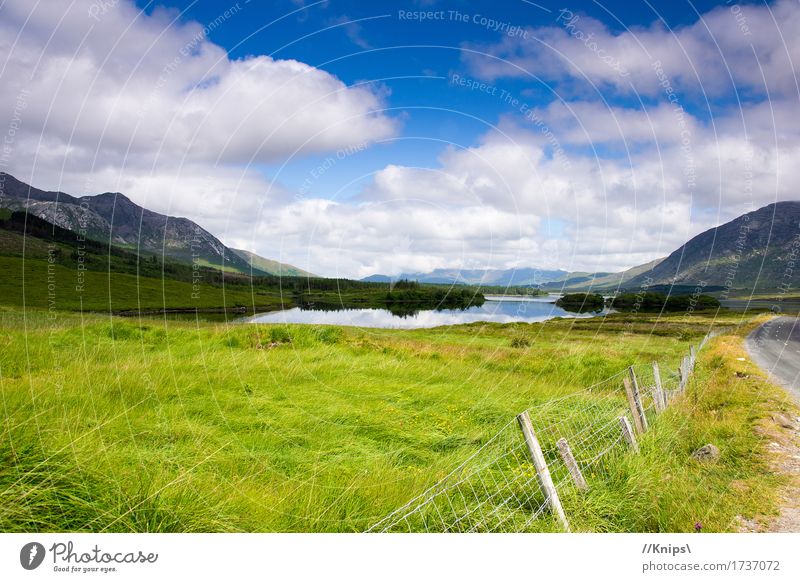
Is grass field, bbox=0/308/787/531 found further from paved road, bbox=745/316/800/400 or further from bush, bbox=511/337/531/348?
bush, bbox=511/337/531/348

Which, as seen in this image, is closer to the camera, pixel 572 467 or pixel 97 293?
pixel 572 467

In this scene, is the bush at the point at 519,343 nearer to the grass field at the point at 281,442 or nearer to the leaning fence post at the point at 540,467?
the grass field at the point at 281,442

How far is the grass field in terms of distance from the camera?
4.51 m

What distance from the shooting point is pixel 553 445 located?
7352 millimetres

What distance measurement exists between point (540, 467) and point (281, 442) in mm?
4640

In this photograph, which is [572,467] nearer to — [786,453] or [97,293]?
[786,453]

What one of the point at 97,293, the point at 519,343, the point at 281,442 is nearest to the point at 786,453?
the point at 281,442

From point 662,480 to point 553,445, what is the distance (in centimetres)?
172

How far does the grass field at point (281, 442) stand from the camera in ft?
14.8

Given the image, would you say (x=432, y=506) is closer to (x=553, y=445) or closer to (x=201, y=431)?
(x=553, y=445)

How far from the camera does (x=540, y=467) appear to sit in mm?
4551

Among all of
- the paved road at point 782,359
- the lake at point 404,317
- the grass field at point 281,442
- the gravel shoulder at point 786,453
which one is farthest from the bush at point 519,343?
the lake at point 404,317

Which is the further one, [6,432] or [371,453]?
[371,453]

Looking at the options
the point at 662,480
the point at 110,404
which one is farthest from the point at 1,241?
the point at 662,480
